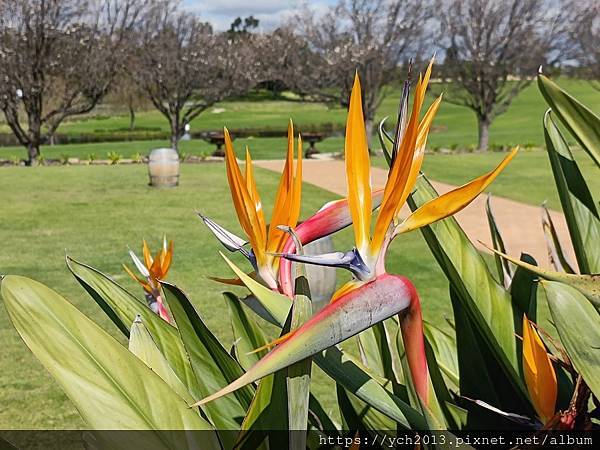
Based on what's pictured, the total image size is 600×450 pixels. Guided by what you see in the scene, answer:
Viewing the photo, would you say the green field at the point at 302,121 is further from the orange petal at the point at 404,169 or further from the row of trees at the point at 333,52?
the orange petal at the point at 404,169

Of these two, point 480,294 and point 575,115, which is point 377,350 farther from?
point 575,115

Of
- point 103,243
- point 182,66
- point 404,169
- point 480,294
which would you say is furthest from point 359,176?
point 182,66

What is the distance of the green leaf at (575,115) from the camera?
0.67 meters

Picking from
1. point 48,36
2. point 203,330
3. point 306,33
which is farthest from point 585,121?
point 306,33

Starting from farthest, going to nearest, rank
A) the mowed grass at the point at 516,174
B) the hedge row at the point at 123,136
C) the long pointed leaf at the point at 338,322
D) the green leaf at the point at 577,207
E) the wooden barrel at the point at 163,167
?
the hedge row at the point at 123,136 < the wooden barrel at the point at 163,167 < the mowed grass at the point at 516,174 < the green leaf at the point at 577,207 < the long pointed leaf at the point at 338,322

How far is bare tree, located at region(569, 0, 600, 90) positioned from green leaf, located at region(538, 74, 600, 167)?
60.9ft

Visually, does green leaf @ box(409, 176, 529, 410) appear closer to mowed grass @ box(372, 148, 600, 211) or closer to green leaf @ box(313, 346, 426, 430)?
green leaf @ box(313, 346, 426, 430)

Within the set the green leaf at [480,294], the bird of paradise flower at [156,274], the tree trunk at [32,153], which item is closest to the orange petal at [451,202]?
the green leaf at [480,294]

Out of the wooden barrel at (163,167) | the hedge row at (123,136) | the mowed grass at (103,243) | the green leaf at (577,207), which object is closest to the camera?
the green leaf at (577,207)

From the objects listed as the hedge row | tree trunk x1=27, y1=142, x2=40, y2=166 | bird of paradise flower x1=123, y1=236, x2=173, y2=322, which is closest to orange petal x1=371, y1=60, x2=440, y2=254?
bird of paradise flower x1=123, y1=236, x2=173, y2=322

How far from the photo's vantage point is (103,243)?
5.95 metres

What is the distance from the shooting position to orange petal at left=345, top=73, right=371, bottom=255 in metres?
0.46

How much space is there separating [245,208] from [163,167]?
8925mm

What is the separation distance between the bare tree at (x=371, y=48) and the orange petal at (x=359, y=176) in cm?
1664
